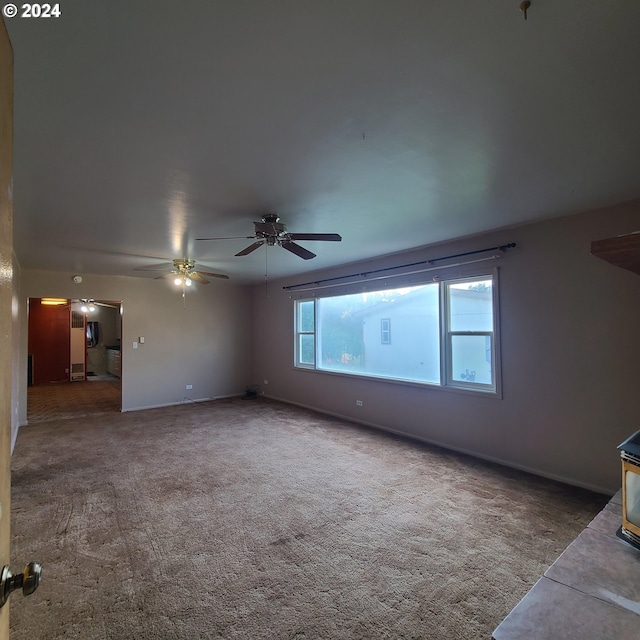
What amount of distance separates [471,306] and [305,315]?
3419 millimetres

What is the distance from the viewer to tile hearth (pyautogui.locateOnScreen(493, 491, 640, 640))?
125cm

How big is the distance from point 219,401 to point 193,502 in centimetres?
446

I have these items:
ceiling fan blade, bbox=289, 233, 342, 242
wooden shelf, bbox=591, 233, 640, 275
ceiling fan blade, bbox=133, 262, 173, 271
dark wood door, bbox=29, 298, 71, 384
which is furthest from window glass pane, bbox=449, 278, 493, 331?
dark wood door, bbox=29, 298, 71, 384

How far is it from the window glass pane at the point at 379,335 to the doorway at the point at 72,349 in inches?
217

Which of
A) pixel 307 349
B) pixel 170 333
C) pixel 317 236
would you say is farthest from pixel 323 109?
pixel 170 333

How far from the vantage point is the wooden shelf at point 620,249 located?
162 cm

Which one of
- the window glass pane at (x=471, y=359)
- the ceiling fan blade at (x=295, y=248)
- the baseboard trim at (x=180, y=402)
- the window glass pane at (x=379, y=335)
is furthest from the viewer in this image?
the baseboard trim at (x=180, y=402)

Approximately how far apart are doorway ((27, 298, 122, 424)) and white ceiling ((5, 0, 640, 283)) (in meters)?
7.20

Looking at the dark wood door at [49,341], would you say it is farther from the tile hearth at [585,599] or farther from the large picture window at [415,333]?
the tile hearth at [585,599]

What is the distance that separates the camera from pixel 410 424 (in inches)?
184

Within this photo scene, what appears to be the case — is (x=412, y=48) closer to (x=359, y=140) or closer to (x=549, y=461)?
(x=359, y=140)

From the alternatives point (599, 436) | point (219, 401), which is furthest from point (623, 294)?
point (219, 401)

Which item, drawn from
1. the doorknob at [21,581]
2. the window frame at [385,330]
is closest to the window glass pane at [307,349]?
the window frame at [385,330]

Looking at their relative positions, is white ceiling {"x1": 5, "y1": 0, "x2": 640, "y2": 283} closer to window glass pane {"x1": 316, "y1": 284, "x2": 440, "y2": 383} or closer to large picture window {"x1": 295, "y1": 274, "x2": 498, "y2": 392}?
large picture window {"x1": 295, "y1": 274, "x2": 498, "y2": 392}
